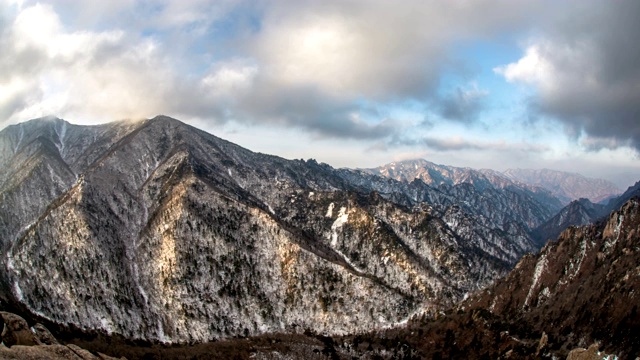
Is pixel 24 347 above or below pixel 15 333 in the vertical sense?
below

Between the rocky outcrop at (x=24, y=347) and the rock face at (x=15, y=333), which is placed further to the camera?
the rock face at (x=15, y=333)

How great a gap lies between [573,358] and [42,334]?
15279 centimetres

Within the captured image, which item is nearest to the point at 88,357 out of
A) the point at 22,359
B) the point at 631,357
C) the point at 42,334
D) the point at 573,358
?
the point at 22,359

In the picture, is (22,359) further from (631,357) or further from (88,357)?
(631,357)

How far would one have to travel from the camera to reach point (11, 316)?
9525 cm

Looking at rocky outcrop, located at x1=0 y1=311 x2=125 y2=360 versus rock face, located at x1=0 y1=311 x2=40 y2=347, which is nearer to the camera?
rocky outcrop, located at x1=0 y1=311 x2=125 y2=360

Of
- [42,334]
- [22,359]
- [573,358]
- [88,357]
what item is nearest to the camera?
[22,359]

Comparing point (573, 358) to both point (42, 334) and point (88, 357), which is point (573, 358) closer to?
point (88, 357)

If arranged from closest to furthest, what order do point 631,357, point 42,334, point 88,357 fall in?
1. point 88,357
2. point 42,334
3. point 631,357

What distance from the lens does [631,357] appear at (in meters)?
194

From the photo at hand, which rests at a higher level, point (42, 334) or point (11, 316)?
point (11, 316)

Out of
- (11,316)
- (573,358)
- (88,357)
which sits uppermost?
(11,316)

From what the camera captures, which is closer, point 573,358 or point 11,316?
point 11,316

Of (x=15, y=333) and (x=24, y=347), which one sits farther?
(x=15, y=333)
